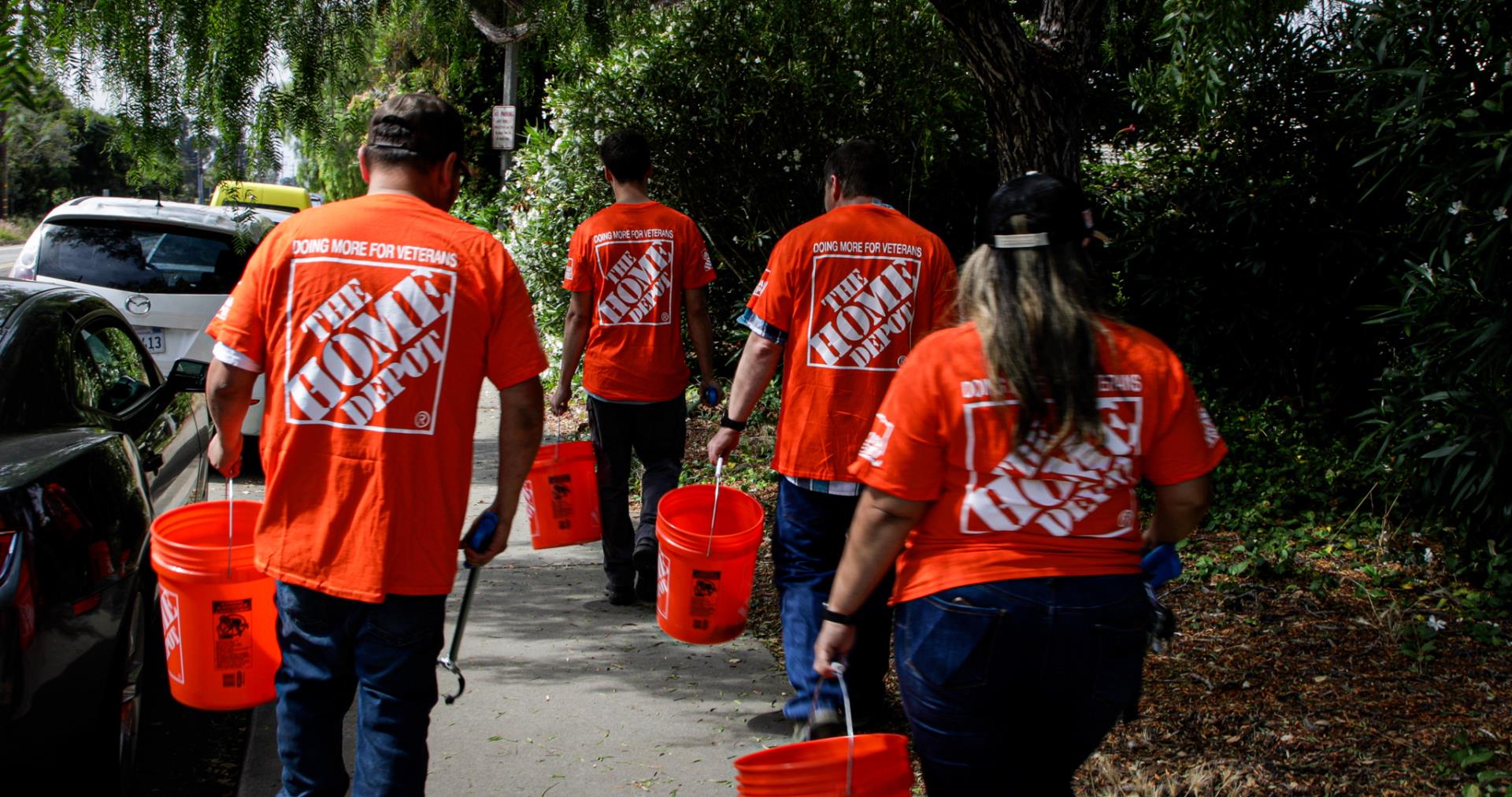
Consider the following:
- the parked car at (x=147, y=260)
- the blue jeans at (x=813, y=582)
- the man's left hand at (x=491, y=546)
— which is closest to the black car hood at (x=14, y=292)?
the man's left hand at (x=491, y=546)

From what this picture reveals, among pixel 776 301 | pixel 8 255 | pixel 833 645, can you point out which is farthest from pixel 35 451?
pixel 8 255

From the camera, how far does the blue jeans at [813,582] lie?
155 inches

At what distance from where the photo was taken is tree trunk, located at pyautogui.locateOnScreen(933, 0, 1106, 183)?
4953 millimetres

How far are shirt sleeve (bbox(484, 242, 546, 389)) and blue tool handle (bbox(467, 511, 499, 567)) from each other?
342 mm

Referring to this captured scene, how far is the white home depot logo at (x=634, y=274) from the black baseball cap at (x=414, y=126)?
229cm

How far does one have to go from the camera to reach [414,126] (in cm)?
292

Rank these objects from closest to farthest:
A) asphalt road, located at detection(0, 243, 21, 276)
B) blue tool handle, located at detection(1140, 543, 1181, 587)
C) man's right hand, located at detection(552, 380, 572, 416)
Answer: blue tool handle, located at detection(1140, 543, 1181, 587) < man's right hand, located at detection(552, 380, 572, 416) < asphalt road, located at detection(0, 243, 21, 276)

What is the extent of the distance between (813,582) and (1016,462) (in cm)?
174

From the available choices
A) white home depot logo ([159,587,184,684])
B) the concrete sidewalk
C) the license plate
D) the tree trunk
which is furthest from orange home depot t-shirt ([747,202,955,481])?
the license plate

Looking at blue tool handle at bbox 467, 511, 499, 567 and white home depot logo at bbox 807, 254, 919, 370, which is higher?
white home depot logo at bbox 807, 254, 919, 370

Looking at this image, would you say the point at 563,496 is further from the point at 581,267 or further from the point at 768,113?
the point at 768,113

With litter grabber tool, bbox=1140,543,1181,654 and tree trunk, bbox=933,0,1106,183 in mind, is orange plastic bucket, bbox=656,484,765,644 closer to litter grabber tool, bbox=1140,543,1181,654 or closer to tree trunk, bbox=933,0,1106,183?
litter grabber tool, bbox=1140,543,1181,654

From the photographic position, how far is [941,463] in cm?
236

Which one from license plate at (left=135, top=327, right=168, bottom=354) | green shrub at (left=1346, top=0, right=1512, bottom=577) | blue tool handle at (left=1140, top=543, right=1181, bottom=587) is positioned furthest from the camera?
license plate at (left=135, top=327, right=168, bottom=354)
